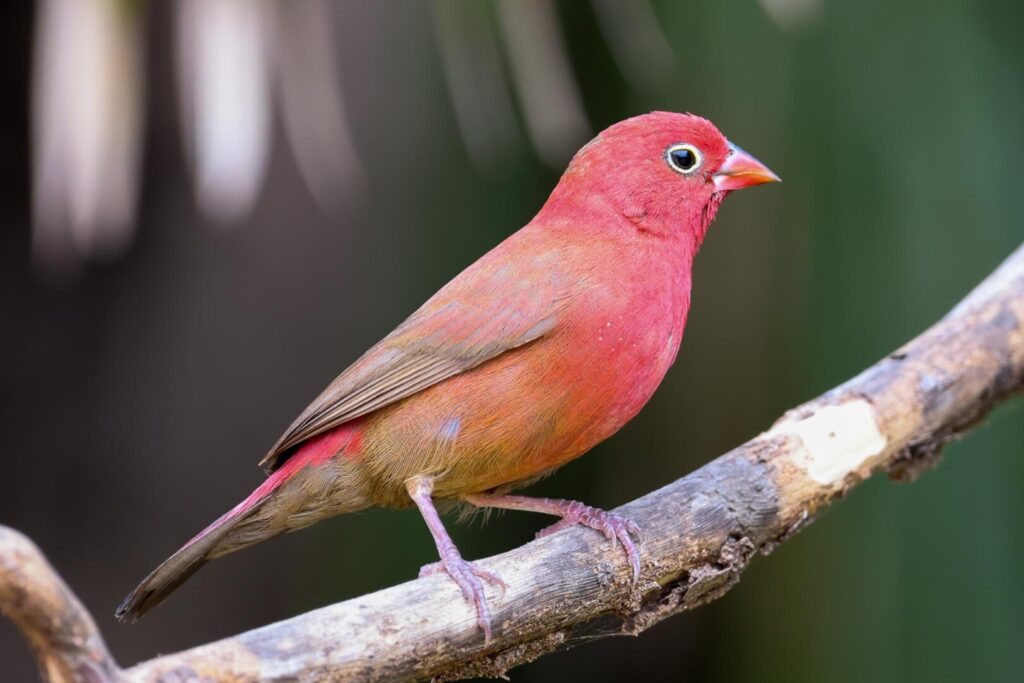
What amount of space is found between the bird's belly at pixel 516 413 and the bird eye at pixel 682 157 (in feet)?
2.03

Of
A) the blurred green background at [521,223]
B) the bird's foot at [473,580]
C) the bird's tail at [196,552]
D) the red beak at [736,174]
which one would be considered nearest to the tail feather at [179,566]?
the bird's tail at [196,552]

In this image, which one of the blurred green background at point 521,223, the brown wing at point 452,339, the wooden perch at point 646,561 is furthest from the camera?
the blurred green background at point 521,223

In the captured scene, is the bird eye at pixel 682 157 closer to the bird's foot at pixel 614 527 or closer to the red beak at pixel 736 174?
the red beak at pixel 736 174

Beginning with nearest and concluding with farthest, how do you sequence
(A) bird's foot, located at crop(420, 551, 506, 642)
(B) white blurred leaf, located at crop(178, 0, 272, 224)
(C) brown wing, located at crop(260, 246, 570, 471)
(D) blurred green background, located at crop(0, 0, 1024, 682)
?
(A) bird's foot, located at crop(420, 551, 506, 642)
(C) brown wing, located at crop(260, 246, 570, 471)
(B) white blurred leaf, located at crop(178, 0, 272, 224)
(D) blurred green background, located at crop(0, 0, 1024, 682)

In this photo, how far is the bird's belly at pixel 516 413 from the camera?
122 inches

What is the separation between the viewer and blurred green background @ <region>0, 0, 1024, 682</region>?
15.5 ft

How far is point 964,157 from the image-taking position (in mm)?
4934

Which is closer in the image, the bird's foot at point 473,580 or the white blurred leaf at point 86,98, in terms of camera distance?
the bird's foot at point 473,580

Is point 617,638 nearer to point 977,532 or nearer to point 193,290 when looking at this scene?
point 977,532

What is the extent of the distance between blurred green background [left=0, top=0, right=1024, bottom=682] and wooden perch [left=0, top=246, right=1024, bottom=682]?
3.69 feet

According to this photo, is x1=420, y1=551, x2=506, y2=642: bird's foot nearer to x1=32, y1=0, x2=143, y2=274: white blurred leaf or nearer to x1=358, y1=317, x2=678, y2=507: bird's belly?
x1=358, y1=317, x2=678, y2=507: bird's belly

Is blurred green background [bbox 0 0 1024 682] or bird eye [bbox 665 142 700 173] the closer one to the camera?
bird eye [bbox 665 142 700 173]

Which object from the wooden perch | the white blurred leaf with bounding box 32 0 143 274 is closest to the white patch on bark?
the wooden perch

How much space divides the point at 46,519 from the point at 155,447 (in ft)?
2.05
